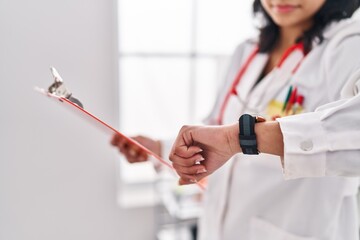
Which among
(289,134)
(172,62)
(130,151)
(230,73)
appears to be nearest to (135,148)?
(130,151)

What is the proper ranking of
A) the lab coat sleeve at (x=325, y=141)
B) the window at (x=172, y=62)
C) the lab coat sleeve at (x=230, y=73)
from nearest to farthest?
1. the lab coat sleeve at (x=325, y=141)
2. the lab coat sleeve at (x=230, y=73)
3. the window at (x=172, y=62)

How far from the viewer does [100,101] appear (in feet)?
2.21

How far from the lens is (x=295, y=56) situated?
2.14 feet

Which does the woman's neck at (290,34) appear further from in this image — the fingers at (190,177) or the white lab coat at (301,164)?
the fingers at (190,177)

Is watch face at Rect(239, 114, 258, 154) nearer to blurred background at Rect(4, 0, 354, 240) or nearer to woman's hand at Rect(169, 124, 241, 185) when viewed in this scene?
woman's hand at Rect(169, 124, 241, 185)

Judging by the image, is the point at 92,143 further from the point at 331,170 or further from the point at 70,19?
the point at 331,170

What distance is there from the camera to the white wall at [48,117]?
1.63 feet

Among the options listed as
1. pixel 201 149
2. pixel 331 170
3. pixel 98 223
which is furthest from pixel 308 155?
pixel 98 223

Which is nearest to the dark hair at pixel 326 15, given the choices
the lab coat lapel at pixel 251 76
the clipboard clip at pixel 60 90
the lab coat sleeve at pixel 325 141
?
the lab coat lapel at pixel 251 76

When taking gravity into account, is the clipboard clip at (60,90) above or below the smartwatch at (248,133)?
above

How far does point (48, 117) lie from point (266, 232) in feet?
1.81

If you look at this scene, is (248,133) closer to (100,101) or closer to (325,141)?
(325,141)

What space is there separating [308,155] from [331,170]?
0.04 meters

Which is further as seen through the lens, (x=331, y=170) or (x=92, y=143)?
(x=92, y=143)
